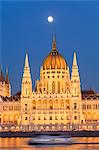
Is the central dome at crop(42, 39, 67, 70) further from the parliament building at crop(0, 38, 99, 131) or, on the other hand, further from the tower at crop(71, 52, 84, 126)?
the tower at crop(71, 52, 84, 126)

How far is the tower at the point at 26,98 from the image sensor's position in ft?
314

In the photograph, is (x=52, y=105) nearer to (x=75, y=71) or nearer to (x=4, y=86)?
(x=75, y=71)

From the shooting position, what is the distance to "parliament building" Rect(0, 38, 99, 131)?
313 feet

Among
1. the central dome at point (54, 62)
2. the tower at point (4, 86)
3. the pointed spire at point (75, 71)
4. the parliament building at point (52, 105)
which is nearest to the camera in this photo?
the parliament building at point (52, 105)

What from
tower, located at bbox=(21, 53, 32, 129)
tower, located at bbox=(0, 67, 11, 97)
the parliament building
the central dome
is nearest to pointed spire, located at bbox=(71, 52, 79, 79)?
the parliament building

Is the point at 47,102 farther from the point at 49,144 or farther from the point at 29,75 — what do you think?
the point at 49,144

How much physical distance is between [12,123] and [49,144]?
4619 centimetres

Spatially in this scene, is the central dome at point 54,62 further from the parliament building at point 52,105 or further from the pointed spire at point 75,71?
the pointed spire at point 75,71

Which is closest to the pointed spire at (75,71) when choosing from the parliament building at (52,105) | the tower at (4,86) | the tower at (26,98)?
the parliament building at (52,105)

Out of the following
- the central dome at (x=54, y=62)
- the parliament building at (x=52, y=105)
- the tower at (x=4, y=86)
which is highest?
the central dome at (x=54, y=62)

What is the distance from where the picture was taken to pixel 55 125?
95.1 m

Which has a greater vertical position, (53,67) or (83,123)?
(53,67)

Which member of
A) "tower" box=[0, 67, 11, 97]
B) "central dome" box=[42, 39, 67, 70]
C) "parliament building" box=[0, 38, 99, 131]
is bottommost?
"parliament building" box=[0, 38, 99, 131]

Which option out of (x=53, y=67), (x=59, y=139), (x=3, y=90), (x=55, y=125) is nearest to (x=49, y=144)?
(x=59, y=139)
